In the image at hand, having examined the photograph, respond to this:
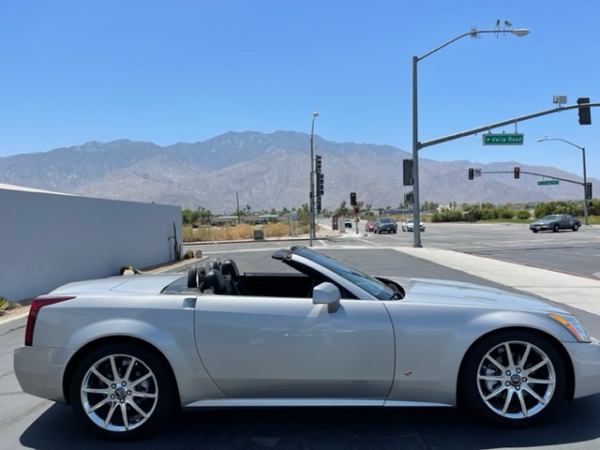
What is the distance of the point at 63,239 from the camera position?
1249cm

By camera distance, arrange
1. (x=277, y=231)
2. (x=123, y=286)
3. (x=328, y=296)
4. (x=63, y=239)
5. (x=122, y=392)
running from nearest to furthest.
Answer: (x=328, y=296), (x=122, y=392), (x=123, y=286), (x=63, y=239), (x=277, y=231)

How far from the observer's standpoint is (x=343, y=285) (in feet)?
12.9

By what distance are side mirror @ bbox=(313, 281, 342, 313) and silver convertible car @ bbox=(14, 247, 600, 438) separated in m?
0.01

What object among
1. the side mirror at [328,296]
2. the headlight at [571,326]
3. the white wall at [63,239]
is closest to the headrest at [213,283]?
the side mirror at [328,296]

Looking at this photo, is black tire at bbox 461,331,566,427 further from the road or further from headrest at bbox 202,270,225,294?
headrest at bbox 202,270,225,294

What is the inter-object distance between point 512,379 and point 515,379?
0.08 ft

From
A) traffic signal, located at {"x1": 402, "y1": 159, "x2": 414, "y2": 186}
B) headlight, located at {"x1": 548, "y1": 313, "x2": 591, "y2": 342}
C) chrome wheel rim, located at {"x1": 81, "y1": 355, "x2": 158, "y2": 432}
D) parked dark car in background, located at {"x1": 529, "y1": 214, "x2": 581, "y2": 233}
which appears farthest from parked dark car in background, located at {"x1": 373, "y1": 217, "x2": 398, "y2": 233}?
chrome wheel rim, located at {"x1": 81, "y1": 355, "x2": 158, "y2": 432}

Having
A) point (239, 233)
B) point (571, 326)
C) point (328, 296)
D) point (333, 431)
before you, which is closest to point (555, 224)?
point (239, 233)

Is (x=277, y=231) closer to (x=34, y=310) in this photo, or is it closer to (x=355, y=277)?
(x=355, y=277)

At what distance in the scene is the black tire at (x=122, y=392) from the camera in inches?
145

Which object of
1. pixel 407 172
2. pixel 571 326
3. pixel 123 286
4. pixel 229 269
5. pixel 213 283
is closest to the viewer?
pixel 571 326

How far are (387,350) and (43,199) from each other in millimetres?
10432

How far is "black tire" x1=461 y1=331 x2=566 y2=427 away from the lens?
3703 mm

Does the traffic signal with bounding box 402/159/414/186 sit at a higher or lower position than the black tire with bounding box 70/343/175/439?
higher
